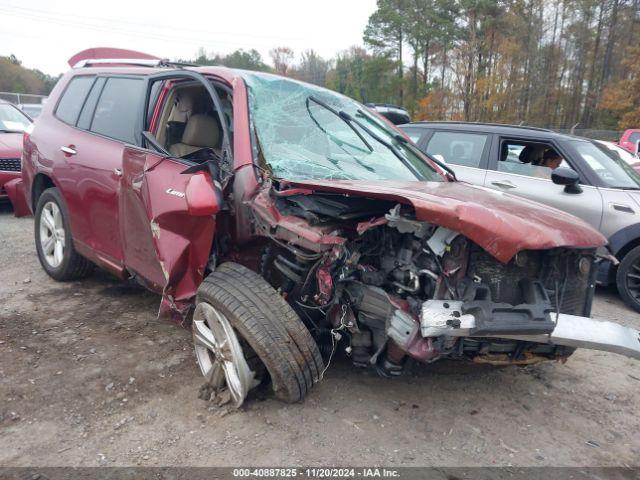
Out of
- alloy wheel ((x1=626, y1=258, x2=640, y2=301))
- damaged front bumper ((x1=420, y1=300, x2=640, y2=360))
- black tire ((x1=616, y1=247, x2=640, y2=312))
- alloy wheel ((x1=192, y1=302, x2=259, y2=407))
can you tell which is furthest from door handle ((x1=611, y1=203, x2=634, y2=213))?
alloy wheel ((x1=192, y1=302, x2=259, y2=407))

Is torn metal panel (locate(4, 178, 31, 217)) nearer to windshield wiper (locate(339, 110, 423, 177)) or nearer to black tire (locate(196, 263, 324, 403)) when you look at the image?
windshield wiper (locate(339, 110, 423, 177))

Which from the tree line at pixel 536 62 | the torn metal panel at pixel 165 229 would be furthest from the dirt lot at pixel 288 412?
the tree line at pixel 536 62

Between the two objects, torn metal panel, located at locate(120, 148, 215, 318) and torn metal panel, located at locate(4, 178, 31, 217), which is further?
torn metal panel, located at locate(4, 178, 31, 217)

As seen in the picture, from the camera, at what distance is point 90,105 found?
420cm

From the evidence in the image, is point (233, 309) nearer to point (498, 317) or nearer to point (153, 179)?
point (153, 179)

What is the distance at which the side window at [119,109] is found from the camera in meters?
3.70

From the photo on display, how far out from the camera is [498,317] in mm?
2246

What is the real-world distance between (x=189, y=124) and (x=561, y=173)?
3235 mm

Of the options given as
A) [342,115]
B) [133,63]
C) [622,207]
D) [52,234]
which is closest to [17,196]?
[52,234]

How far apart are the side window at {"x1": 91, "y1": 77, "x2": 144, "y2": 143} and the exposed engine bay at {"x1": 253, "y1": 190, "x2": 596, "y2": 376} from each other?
1645 millimetres

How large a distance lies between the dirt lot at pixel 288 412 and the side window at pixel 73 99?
1.83 m

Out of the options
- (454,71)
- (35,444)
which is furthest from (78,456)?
(454,71)

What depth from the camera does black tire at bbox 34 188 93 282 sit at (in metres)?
4.29

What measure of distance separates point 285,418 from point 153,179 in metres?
1.65
